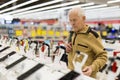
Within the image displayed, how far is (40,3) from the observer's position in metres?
19.8

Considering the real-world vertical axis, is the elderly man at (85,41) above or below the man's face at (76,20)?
below

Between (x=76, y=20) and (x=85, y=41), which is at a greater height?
(x=76, y=20)

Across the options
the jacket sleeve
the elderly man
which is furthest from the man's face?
the jacket sleeve

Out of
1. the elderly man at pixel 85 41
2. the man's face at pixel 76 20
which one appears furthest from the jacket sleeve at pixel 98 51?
the man's face at pixel 76 20

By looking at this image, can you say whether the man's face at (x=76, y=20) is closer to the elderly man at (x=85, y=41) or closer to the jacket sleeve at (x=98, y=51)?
the elderly man at (x=85, y=41)

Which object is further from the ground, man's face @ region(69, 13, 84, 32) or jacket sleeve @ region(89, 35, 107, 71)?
man's face @ region(69, 13, 84, 32)

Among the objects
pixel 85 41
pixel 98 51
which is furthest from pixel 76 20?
pixel 98 51

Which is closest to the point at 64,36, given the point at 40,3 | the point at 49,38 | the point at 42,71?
the point at 49,38

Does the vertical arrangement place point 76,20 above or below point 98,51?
above

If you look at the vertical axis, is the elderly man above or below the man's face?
below

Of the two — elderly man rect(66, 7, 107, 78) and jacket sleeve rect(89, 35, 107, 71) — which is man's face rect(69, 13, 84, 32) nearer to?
elderly man rect(66, 7, 107, 78)

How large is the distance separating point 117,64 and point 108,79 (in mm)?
337

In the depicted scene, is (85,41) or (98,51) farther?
(85,41)

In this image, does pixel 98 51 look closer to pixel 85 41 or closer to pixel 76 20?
pixel 85 41
